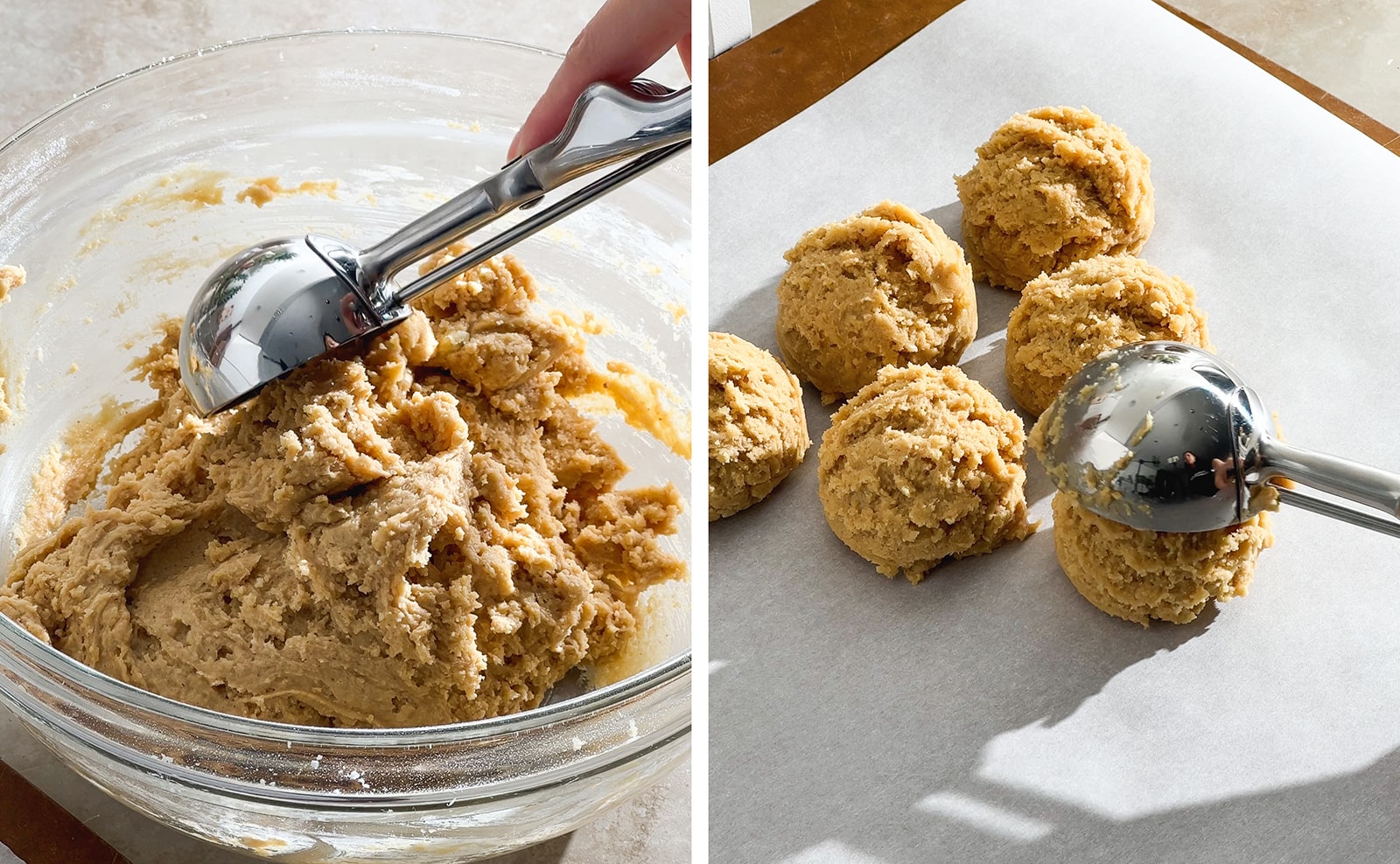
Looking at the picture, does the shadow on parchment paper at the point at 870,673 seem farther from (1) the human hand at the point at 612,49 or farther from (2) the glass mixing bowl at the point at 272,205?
(1) the human hand at the point at 612,49

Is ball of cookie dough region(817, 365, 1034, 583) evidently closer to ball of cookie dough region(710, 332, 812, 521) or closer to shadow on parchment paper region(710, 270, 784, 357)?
ball of cookie dough region(710, 332, 812, 521)

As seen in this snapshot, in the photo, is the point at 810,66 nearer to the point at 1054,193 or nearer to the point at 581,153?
the point at 1054,193

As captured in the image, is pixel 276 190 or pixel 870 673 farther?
pixel 276 190

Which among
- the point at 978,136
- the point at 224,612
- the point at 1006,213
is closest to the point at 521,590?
the point at 224,612

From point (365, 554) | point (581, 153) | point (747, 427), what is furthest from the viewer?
point (747, 427)

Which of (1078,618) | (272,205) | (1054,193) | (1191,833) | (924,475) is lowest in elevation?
(1191,833)

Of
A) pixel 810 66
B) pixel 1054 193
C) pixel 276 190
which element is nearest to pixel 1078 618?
pixel 1054 193

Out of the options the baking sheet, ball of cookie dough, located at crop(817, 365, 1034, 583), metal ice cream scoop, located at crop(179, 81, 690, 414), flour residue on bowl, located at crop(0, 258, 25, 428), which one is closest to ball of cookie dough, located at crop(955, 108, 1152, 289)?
the baking sheet
